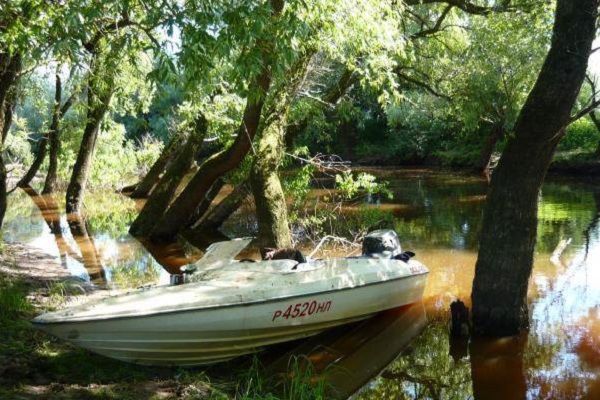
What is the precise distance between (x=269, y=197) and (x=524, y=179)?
4.27 m

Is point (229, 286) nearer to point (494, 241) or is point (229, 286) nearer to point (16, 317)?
point (16, 317)

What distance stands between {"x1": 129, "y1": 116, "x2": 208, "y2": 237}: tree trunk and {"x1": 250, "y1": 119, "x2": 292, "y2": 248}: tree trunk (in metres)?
4.32

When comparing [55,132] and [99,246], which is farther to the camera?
[55,132]

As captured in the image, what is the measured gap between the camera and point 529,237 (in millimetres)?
6750

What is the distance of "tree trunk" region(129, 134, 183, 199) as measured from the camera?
20516 mm

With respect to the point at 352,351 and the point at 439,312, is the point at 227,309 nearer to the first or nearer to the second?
the point at 352,351

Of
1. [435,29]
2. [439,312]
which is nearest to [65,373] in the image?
[439,312]

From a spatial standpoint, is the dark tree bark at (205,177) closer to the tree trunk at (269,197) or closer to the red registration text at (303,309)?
the tree trunk at (269,197)

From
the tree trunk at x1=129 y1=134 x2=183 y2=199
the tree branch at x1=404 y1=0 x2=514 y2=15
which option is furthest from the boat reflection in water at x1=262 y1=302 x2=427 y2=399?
the tree trunk at x1=129 y1=134 x2=183 y2=199

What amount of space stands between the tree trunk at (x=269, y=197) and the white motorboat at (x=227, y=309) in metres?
2.16

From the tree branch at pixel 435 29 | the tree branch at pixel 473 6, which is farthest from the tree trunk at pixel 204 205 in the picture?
the tree branch at pixel 473 6

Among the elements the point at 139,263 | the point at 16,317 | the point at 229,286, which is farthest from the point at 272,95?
the point at 16,317

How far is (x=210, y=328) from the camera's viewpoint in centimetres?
590

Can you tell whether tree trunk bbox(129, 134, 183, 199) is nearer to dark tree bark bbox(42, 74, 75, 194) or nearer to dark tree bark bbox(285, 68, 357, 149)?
dark tree bark bbox(42, 74, 75, 194)
